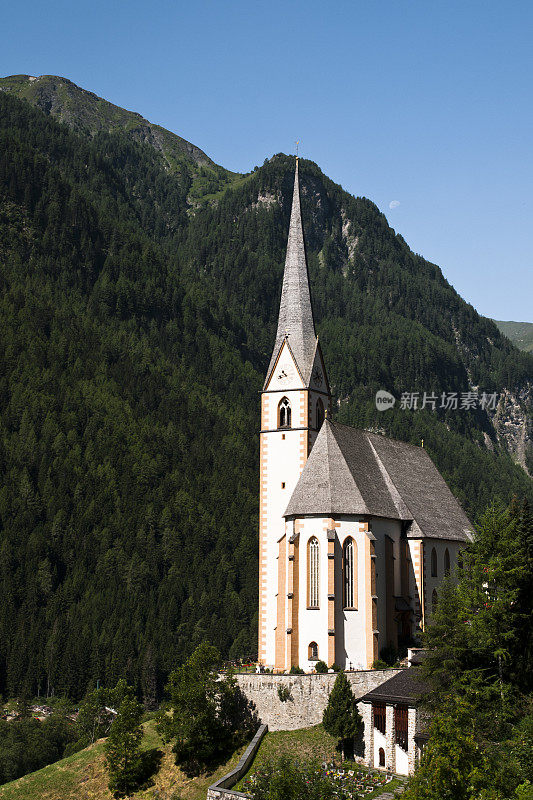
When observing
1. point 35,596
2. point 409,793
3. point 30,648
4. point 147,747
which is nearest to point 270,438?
point 147,747

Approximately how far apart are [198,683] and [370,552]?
15.7 meters

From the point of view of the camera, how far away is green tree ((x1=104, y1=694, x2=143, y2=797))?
6125cm

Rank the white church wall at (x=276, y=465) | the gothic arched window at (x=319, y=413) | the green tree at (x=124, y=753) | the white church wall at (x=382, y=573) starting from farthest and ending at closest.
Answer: the gothic arched window at (x=319, y=413)
the white church wall at (x=276, y=465)
the white church wall at (x=382, y=573)
the green tree at (x=124, y=753)

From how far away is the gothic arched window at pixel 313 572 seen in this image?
6669 cm

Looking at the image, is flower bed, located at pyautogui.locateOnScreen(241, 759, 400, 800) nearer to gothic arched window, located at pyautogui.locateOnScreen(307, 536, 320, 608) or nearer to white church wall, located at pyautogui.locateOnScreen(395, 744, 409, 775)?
white church wall, located at pyautogui.locateOnScreen(395, 744, 409, 775)

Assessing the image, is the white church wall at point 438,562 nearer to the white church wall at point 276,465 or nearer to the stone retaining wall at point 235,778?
the white church wall at point 276,465

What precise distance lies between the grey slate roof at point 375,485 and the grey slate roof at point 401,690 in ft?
44.6

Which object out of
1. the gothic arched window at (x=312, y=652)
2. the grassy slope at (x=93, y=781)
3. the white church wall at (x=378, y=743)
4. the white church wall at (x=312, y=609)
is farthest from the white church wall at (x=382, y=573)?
the grassy slope at (x=93, y=781)

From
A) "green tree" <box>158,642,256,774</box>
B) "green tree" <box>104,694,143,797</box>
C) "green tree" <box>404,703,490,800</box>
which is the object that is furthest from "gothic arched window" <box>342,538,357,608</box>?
"green tree" <box>404,703,490,800</box>

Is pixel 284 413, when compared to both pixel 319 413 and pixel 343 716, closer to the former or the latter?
pixel 319 413

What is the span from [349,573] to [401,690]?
12.9m

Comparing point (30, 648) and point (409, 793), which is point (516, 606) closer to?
point (409, 793)

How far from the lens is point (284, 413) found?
7769 centimetres

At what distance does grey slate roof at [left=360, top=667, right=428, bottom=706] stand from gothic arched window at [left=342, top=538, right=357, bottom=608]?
8.43m
